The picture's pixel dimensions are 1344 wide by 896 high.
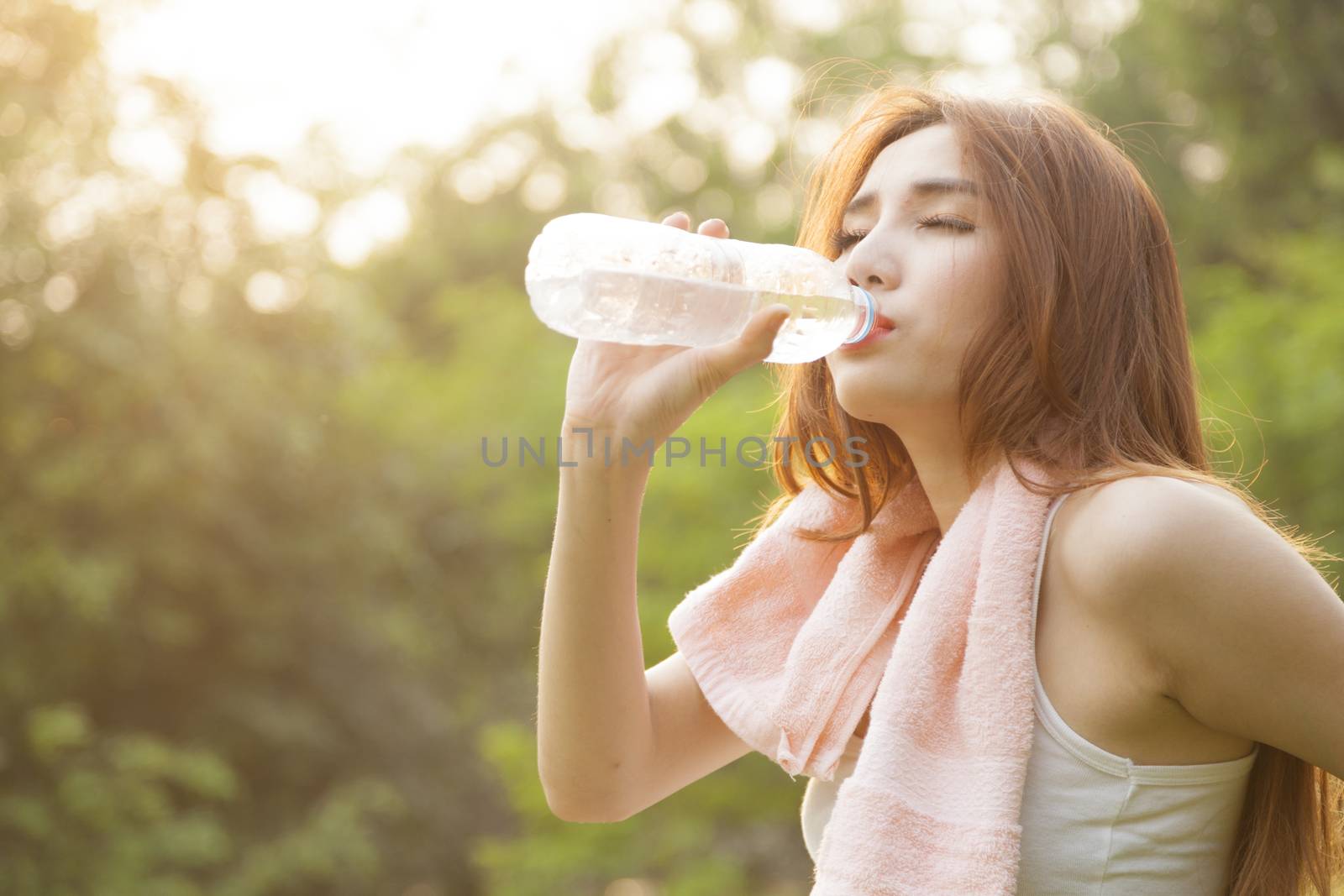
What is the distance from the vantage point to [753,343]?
4.82ft

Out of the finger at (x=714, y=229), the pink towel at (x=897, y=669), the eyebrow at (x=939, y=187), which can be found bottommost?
the pink towel at (x=897, y=669)

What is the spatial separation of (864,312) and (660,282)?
35 centimetres

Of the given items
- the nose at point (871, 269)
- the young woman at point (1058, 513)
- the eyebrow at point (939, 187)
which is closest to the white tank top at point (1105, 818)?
the young woman at point (1058, 513)

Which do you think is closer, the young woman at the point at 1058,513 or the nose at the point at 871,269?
the young woman at the point at 1058,513

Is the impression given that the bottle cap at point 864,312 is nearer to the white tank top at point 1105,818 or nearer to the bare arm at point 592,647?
the bare arm at point 592,647

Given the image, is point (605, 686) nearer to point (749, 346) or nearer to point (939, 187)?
point (749, 346)

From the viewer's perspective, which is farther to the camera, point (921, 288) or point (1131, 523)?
point (921, 288)

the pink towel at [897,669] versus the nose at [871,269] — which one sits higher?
the nose at [871,269]

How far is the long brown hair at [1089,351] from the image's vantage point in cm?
150

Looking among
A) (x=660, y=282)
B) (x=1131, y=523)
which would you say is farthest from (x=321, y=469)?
(x=1131, y=523)

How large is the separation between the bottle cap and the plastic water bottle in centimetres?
4

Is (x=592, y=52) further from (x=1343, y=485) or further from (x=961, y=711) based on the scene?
(x=961, y=711)

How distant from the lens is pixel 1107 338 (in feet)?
5.24

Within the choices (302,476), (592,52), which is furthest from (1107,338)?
(592,52)
